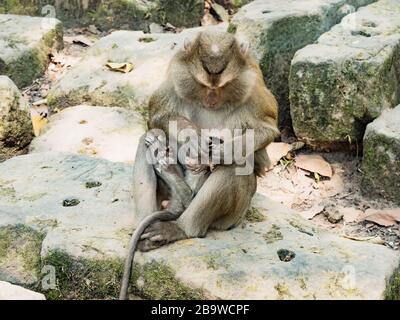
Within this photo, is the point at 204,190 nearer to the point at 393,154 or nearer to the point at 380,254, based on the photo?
the point at 380,254

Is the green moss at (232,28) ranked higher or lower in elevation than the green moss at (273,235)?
higher

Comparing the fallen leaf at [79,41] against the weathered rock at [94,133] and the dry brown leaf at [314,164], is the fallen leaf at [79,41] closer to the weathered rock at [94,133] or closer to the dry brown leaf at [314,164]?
the weathered rock at [94,133]

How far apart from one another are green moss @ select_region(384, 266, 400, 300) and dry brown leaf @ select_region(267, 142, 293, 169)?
2.55 metres

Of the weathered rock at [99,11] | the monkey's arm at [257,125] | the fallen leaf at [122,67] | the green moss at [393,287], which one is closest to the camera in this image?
the green moss at [393,287]

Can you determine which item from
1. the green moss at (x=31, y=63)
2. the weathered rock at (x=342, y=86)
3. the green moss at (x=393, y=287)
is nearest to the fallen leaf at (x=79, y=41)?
the green moss at (x=31, y=63)

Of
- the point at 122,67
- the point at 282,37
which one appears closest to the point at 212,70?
the point at 282,37

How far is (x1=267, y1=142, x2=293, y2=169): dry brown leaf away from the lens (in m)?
6.48

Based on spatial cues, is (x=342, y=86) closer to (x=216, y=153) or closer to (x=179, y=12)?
(x=216, y=153)

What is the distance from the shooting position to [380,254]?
410cm

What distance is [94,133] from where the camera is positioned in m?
6.58

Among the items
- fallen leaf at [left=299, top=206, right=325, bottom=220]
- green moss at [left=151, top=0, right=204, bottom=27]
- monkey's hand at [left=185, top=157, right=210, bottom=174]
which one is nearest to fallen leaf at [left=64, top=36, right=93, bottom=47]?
green moss at [left=151, top=0, right=204, bottom=27]

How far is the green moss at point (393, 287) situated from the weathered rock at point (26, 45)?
529cm

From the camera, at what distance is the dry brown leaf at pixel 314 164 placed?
6254mm
